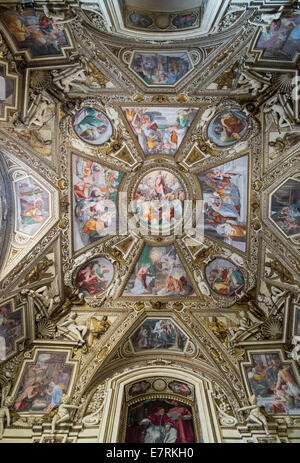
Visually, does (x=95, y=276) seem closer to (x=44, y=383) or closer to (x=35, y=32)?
(x=44, y=383)

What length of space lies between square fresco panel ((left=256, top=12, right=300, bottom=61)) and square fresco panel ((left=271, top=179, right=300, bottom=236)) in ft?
13.4

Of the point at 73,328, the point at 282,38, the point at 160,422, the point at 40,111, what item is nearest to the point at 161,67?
the point at 282,38

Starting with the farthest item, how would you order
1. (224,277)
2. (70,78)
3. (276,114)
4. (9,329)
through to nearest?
(224,277) → (9,329) → (276,114) → (70,78)

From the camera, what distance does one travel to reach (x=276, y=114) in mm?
11188

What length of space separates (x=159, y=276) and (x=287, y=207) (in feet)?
18.7

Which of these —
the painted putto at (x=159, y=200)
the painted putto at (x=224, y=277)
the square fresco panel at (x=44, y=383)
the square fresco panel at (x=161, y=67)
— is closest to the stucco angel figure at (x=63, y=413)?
the square fresco panel at (x=44, y=383)

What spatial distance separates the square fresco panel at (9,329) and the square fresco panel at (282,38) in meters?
11.7

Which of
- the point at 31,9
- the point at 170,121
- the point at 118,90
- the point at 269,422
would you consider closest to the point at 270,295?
the point at 269,422

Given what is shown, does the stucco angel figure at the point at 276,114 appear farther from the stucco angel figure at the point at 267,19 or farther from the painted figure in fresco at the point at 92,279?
the painted figure in fresco at the point at 92,279

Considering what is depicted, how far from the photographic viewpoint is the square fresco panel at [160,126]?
12.0 meters

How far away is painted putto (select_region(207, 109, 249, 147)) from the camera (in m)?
11.9

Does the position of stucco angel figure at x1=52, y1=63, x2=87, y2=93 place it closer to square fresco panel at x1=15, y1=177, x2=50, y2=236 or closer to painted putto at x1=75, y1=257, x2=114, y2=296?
square fresco panel at x1=15, y1=177, x2=50, y2=236

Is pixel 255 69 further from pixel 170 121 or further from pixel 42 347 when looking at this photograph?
Result: pixel 42 347

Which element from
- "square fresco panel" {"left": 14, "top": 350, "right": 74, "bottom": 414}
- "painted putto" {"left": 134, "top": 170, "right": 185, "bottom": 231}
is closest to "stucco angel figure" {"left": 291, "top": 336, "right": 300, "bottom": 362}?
"painted putto" {"left": 134, "top": 170, "right": 185, "bottom": 231}
